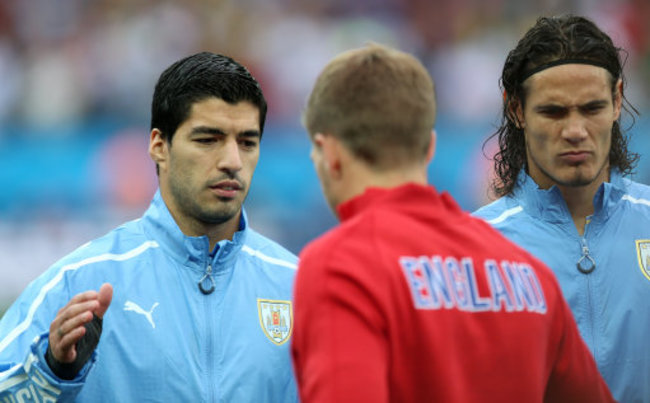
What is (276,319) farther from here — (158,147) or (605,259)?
(605,259)

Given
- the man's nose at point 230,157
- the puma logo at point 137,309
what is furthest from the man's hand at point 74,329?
the man's nose at point 230,157

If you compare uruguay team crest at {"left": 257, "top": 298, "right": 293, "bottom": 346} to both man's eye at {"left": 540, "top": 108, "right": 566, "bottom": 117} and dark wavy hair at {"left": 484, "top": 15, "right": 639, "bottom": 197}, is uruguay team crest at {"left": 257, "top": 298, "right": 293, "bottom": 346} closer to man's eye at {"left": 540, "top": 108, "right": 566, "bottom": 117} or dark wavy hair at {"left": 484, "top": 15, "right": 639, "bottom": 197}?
dark wavy hair at {"left": 484, "top": 15, "right": 639, "bottom": 197}

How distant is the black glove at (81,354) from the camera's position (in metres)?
2.86

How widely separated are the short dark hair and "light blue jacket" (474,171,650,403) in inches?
40.1

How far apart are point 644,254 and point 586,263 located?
0.23m

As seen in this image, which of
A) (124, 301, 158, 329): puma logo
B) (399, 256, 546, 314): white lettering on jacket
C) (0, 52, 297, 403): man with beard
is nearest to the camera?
(399, 256, 546, 314): white lettering on jacket

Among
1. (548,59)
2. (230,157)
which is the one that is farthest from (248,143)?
(548,59)

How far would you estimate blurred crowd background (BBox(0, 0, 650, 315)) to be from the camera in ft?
33.8

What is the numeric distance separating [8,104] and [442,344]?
9828 mm

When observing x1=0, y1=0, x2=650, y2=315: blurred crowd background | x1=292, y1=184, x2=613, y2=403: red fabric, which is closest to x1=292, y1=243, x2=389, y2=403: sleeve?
x1=292, y1=184, x2=613, y2=403: red fabric

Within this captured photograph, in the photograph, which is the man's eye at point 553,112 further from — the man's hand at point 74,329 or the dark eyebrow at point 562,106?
the man's hand at point 74,329

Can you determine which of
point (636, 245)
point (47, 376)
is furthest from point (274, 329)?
point (636, 245)

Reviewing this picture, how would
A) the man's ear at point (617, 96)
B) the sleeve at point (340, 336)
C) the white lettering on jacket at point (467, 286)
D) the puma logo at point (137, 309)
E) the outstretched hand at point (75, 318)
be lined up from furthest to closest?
the man's ear at point (617, 96)
the puma logo at point (137, 309)
the outstretched hand at point (75, 318)
the white lettering on jacket at point (467, 286)
the sleeve at point (340, 336)

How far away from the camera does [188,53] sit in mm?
11328
